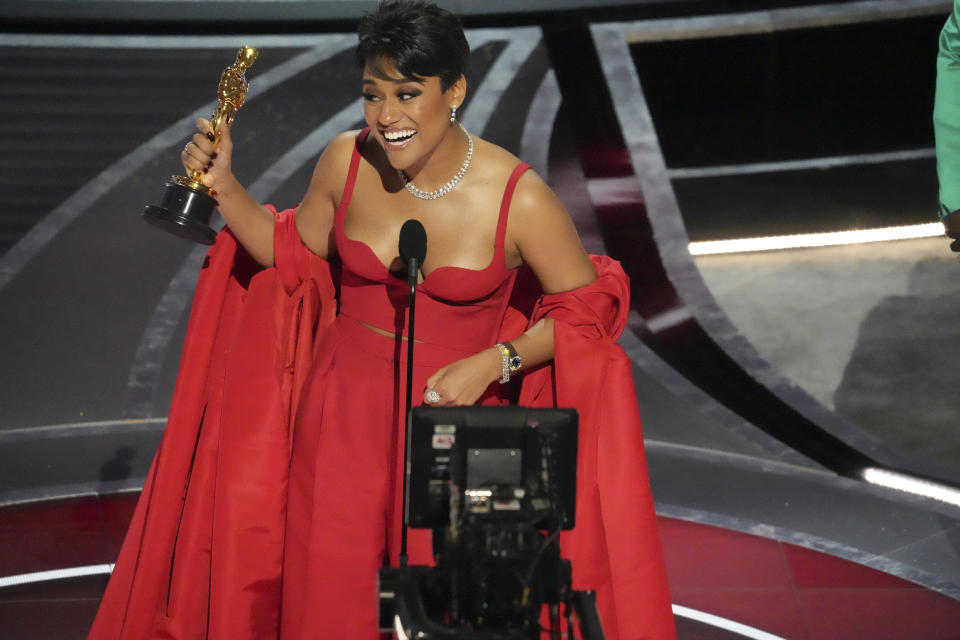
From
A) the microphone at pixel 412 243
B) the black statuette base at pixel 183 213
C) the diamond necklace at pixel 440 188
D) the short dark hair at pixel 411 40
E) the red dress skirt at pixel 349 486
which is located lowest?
the red dress skirt at pixel 349 486

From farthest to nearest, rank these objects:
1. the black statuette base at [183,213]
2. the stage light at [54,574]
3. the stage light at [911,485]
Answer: the stage light at [911,485]
the stage light at [54,574]
the black statuette base at [183,213]

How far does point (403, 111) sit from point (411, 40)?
150 millimetres

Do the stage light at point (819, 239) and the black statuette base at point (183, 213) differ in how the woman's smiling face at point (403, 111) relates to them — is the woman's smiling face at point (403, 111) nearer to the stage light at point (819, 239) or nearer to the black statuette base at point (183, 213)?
the black statuette base at point (183, 213)

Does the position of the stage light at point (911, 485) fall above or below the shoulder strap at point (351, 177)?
below

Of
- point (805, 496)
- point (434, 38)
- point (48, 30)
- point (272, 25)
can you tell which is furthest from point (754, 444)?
point (48, 30)

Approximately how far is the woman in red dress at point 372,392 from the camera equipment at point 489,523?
637mm

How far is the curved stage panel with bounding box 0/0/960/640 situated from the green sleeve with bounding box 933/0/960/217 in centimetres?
127

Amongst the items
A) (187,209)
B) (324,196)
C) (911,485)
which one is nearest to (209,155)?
(187,209)

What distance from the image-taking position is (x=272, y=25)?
7848 millimetres

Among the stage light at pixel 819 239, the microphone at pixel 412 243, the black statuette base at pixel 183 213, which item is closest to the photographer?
the microphone at pixel 412 243

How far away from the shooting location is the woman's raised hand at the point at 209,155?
8.84 feet

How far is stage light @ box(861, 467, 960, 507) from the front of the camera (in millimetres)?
4143

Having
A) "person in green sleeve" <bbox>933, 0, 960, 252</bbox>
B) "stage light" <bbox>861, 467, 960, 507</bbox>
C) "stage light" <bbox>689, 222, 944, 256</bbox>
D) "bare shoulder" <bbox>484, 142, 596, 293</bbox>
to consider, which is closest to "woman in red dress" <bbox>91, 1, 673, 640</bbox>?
"bare shoulder" <bbox>484, 142, 596, 293</bbox>

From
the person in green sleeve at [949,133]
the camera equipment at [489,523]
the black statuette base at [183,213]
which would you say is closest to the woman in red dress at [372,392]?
the black statuette base at [183,213]
